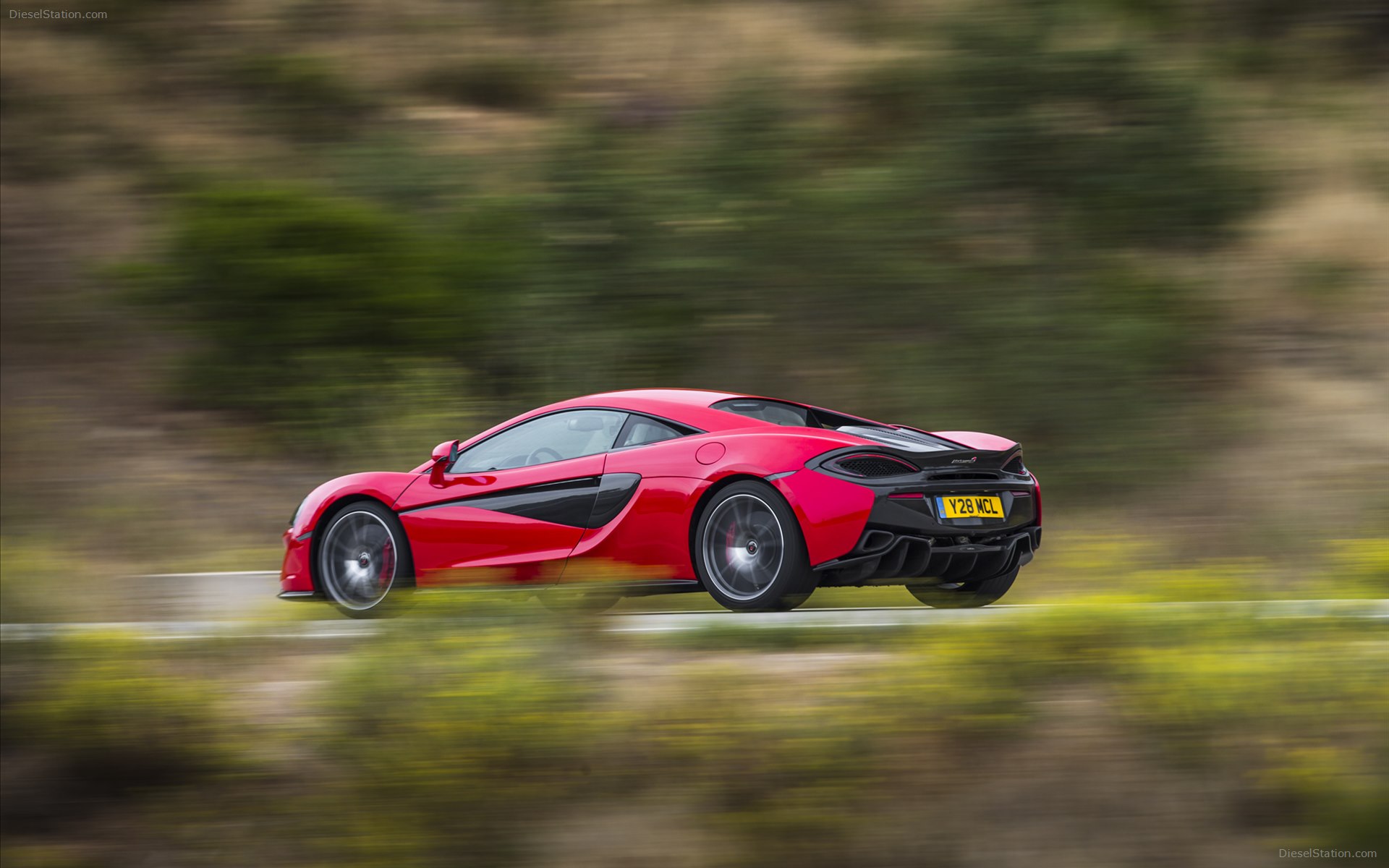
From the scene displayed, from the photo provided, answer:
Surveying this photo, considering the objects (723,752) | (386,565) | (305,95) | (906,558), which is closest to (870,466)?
(906,558)

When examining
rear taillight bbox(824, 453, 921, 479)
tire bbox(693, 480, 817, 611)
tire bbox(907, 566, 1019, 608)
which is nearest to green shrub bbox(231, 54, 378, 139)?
tire bbox(907, 566, 1019, 608)

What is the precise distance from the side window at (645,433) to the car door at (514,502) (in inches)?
2.4

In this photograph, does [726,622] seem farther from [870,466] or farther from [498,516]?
[498,516]

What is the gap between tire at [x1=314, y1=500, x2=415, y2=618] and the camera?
26.1 feet

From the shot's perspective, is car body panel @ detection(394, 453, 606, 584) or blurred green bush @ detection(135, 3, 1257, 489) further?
blurred green bush @ detection(135, 3, 1257, 489)

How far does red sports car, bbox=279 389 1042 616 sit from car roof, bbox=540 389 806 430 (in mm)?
12

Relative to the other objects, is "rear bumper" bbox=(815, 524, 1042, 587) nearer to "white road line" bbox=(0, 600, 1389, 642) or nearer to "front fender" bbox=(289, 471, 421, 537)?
"white road line" bbox=(0, 600, 1389, 642)

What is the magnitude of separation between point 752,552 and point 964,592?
1588mm

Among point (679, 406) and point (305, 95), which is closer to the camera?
point (679, 406)

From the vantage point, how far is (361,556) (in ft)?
26.5

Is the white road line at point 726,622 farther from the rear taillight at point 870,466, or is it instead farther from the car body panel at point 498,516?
the car body panel at point 498,516
